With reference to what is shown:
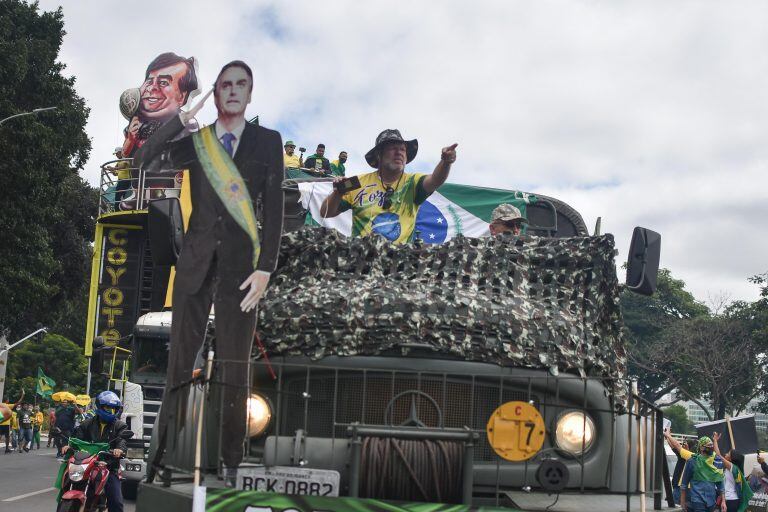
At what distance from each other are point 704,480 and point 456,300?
9.16 meters

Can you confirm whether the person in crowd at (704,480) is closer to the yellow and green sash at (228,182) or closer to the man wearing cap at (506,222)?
the man wearing cap at (506,222)

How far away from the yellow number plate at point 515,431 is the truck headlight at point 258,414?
1.27m

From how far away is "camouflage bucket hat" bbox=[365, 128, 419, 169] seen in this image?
773 cm

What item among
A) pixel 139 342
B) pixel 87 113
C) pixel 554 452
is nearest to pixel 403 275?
pixel 554 452

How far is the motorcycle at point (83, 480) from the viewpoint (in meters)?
8.88

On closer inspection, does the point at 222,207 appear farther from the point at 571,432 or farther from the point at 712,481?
the point at 712,481

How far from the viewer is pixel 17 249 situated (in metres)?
22.6

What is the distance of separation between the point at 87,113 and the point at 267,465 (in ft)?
97.0

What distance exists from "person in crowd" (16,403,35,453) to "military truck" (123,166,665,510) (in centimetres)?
2510

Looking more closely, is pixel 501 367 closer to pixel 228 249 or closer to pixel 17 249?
pixel 228 249

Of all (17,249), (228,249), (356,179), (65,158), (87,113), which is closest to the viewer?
(228,249)

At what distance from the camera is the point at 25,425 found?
29297 mm

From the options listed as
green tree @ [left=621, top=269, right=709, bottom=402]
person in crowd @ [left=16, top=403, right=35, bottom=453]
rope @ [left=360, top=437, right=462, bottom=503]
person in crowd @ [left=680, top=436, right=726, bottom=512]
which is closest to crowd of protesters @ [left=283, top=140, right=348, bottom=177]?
rope @ [left=360, top=437, right=462, bottom=503]

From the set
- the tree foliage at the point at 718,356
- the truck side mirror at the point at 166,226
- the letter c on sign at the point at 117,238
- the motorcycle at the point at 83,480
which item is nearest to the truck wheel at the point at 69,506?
the motorcycle at the point at 83,480
